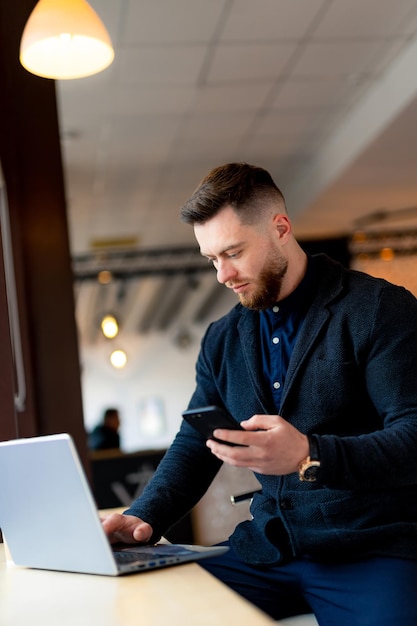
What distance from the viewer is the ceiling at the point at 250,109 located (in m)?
5.07

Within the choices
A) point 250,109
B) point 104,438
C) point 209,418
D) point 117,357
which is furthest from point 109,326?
point 209,418

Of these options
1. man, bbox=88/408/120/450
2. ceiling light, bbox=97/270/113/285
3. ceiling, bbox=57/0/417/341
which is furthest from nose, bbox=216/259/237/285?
ceiling light, bbox=97/270/113/285

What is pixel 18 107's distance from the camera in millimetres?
4250

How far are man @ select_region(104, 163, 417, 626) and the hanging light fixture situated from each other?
1.27 metres

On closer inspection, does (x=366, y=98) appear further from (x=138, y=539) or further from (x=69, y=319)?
(x=138, y=539)

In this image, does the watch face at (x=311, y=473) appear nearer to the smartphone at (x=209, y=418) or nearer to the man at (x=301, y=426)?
the man at (x=301, y=426)

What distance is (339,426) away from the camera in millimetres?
1773

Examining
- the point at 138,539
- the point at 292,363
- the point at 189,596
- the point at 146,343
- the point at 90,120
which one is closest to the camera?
the point at 189,596

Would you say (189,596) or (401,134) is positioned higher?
(401,134)

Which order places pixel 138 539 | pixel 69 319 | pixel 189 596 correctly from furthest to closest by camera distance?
pixel 69 319, pixel 138 539, pixel 189 596

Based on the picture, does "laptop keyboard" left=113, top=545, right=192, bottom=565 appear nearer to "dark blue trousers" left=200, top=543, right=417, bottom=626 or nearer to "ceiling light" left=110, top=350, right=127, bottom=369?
"dark blue trousers" left=200, top=543, right=417, bottom=626

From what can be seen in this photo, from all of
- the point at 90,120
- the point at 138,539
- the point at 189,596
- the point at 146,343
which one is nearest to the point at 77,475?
the point at 189,596

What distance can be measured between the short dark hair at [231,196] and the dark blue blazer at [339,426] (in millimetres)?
192

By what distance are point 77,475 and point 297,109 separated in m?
5.69
